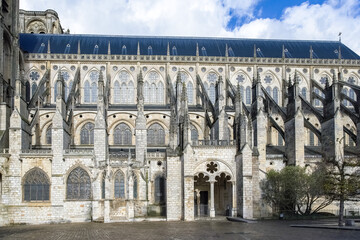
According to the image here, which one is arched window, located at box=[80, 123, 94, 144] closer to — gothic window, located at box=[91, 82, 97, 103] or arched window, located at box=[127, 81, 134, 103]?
gothic window, located at box=[91, 82, 97, 103]

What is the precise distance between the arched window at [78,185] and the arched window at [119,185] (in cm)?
240

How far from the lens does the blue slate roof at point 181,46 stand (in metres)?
54.2

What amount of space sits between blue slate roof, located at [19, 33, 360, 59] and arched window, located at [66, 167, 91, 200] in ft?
66.5

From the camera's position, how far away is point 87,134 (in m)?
46.6

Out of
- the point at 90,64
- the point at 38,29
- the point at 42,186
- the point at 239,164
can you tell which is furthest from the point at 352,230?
the point at 38,29

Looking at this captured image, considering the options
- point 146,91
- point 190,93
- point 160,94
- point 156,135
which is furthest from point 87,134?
point 190,93

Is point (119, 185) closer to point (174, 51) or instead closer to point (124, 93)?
point (124, 93)

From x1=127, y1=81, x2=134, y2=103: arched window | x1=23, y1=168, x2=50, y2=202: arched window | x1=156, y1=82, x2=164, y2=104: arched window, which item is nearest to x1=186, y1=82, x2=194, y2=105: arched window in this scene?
x1=156, y1=82, x2=164, y2=104: arched window

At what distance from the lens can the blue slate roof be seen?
5419 centimetres

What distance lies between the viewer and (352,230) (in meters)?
25.2

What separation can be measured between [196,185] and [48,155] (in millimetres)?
12724

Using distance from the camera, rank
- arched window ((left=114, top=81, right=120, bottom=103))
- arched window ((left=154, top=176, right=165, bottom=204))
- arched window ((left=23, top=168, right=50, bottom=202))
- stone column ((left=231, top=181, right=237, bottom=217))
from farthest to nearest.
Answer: arched window ((left=114, top=81, right=120, bottom=103))
arched window ((left=154, top=176, right=165, bottom=204))
arched window ((left=23, top=168, right=50, bottom=202))
stone column ((left=231, top=181, right=237, bottom=217))

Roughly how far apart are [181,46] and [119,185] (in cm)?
2453

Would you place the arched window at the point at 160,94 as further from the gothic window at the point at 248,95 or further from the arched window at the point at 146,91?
the gothic window at the point at 248,95
